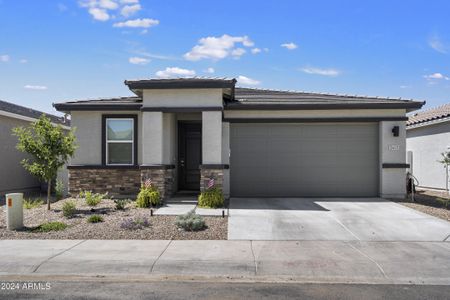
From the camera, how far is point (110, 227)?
1002cm

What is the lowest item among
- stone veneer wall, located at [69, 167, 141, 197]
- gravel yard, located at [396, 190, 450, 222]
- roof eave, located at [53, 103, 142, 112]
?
gravel yard, located at [396, 190, 450, 222]

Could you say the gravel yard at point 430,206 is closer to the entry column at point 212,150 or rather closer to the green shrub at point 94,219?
the entry column at point 212,150

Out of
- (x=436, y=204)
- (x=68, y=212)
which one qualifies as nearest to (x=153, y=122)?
(x=68, y=212)

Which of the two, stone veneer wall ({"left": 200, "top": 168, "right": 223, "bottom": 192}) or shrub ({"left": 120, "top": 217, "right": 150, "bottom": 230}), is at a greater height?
stone veneer wall ({"left": 200, "top": 168, "right": 223, "bottom": 192})

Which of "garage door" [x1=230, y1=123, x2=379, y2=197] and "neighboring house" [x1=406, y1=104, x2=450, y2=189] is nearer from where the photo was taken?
"garage door" [x1=230, y1=123, x2=379, y2=197]

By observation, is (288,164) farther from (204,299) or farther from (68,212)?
(204,299)

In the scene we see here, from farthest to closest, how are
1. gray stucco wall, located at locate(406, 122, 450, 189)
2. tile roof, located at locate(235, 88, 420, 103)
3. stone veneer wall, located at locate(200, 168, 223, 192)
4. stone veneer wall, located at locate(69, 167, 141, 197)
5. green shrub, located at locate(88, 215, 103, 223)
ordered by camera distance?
1. gray stucco wall, located at locate(406, 122, 450, 189)
2. tile roof, located at locate(235, 88, 420, 103)
3. stone veneer wall, located at locate(69, 167, 141, 197)
4. stone veneer wall, located at locate(200, 168, 223, 192)
5. green shrub, located at locate(88, 215, 103, 223)

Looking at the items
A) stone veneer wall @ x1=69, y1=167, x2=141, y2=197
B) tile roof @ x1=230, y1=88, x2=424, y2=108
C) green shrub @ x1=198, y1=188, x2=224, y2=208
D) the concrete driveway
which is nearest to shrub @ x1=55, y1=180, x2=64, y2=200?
stone veneer wall @ x1=69, y1=167, x2=141, y2=197

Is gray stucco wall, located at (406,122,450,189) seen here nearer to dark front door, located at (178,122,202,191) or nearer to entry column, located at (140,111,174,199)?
dark front door, located at (178,122,202,191)

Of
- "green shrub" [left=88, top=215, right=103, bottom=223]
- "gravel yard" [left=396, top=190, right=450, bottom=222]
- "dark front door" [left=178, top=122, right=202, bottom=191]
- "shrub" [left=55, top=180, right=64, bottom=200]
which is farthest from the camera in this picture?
"dark front door" [left=178, top=122, right=202, bottom=191]

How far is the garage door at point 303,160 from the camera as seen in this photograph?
14.9 m

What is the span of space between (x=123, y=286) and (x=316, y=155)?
9981mm

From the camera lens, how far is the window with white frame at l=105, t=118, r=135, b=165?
14.9m

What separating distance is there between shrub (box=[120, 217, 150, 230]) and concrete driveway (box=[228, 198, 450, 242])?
6.69 ft
